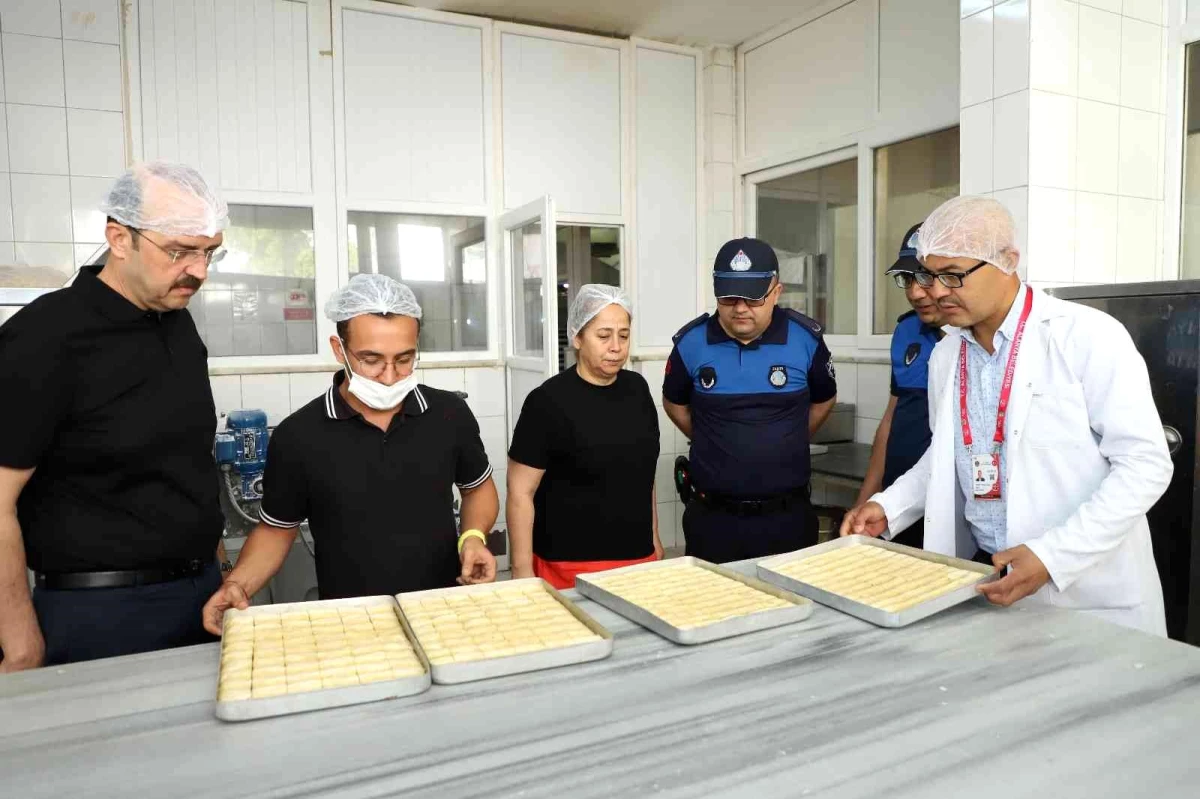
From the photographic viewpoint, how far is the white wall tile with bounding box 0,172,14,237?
338cm

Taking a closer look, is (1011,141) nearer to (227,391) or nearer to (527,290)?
(527,290)

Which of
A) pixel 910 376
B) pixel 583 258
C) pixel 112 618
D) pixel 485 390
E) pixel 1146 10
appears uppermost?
pixel 1146 10

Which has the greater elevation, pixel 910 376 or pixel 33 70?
pixel 33 70

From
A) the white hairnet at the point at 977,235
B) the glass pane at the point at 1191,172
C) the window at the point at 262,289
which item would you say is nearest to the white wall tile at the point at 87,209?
the window at the point at 262,289

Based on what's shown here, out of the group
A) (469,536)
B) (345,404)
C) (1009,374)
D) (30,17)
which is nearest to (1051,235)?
(1009,374)

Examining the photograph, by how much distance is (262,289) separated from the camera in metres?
3.96

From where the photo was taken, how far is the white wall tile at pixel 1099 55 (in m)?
2.63

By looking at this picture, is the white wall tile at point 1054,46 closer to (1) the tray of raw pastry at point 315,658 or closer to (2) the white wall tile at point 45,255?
(1) the tray of raw pastry at point 315,658

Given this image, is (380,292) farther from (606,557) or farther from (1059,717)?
(1059,717)

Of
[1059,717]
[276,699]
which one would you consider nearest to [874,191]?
[1059,717]

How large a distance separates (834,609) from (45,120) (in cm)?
373

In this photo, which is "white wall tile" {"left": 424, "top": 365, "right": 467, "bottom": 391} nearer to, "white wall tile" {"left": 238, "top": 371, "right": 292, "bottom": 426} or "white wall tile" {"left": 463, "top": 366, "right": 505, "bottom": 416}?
"white wall tile" {"left": 463, "top": 366, "right": 505, "bottom": 416}

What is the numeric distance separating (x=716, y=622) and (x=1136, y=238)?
242 centimetres

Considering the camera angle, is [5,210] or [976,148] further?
[5,210]
